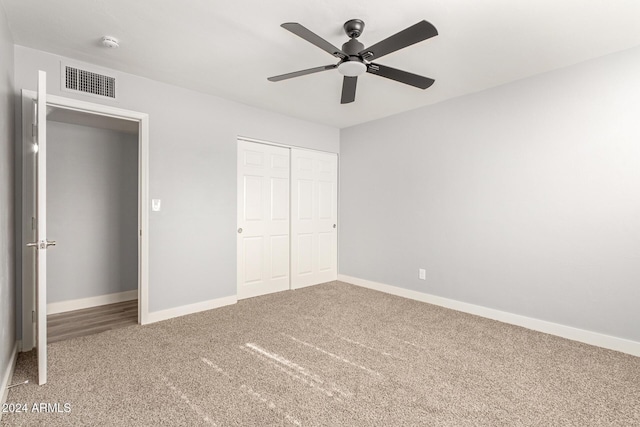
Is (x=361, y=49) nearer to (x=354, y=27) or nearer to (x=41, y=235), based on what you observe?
(x=354, y=27)

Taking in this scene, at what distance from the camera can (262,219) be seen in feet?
14.5

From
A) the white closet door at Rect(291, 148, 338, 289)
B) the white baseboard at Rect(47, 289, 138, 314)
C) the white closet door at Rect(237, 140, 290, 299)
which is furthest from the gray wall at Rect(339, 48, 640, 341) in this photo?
the white baseboard at Rect(47, 289, 138, 314)

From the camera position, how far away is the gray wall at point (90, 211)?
3.80 m

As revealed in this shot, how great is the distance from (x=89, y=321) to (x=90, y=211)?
1.39 m

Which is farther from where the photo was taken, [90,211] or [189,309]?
[90,211]

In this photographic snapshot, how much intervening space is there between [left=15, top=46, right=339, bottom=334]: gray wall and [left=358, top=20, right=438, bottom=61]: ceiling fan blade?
2255mm

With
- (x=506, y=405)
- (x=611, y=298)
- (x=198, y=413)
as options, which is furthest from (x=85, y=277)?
(x=611, y=298)

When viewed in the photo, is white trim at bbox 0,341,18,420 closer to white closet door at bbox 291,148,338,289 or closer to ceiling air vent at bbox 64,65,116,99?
ceiling air vent at bbox 64,65,116,99

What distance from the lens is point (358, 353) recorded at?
265cm

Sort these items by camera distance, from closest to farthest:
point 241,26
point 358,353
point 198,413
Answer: point 198,413 < point 241,26 < point 358,353

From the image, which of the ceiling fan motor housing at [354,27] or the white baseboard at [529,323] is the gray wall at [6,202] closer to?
the ceiling fan motor housing at [354,27]

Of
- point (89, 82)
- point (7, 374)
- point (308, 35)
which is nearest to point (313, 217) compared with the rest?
point (89, 82)

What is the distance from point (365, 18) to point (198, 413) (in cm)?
272

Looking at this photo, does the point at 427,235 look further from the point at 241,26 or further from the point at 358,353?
the point at 241,26
